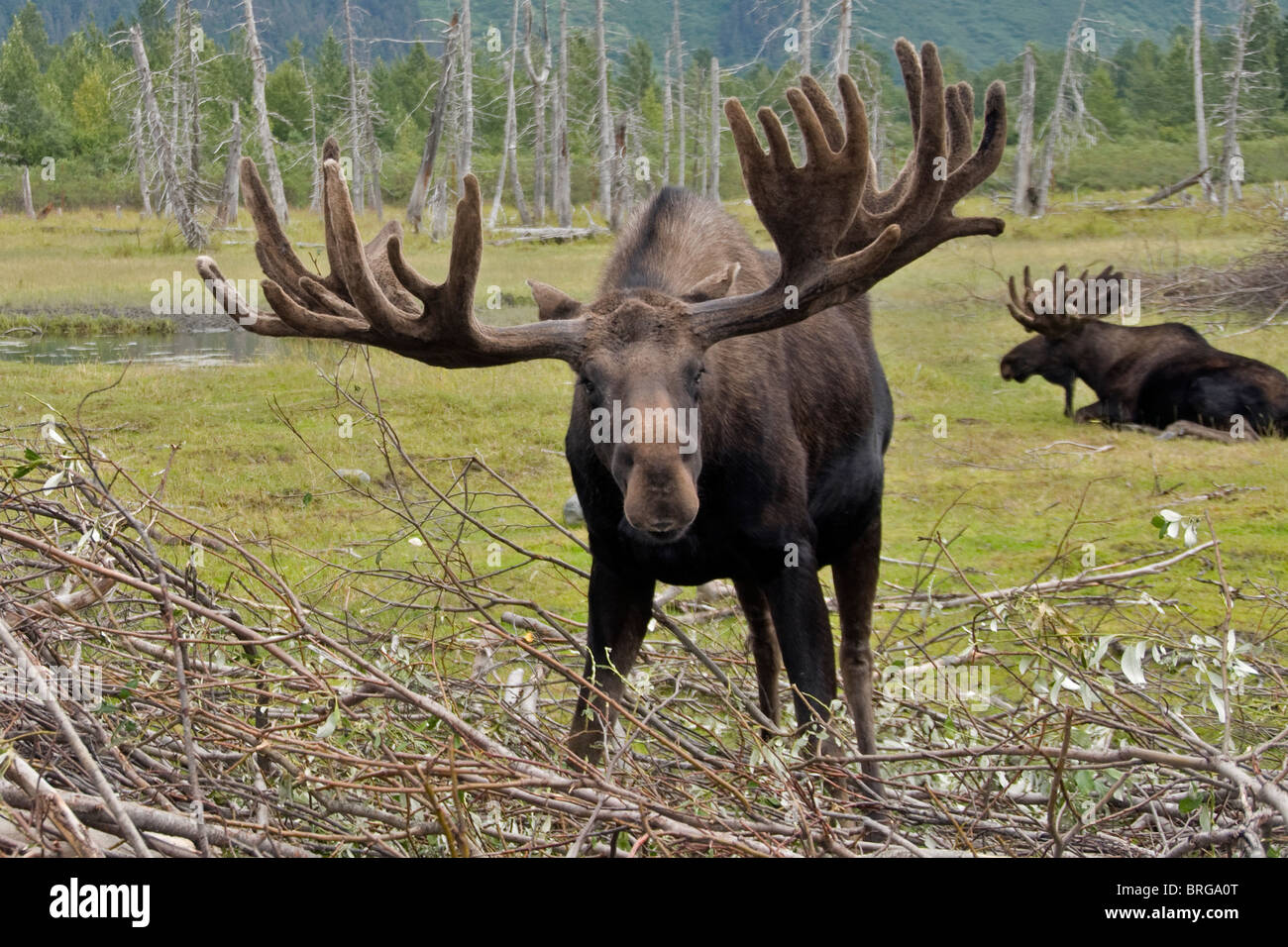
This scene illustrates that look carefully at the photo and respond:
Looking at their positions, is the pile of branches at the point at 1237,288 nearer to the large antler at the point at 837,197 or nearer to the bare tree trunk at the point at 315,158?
the bare tree trunk at the point at 315,158

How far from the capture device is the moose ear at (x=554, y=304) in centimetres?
559

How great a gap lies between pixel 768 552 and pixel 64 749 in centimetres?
268

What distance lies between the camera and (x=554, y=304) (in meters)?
5.66

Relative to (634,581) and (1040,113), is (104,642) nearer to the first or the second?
(634,581)

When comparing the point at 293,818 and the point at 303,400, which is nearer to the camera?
the point at 293,818

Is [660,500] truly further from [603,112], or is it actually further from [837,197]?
[603,112]

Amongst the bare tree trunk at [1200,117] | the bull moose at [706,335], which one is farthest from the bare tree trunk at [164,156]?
the bare tree trunk at [1200,117]

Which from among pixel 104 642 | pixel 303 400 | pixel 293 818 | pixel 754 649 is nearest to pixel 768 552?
pixel 754 649

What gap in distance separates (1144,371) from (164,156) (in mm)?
25416

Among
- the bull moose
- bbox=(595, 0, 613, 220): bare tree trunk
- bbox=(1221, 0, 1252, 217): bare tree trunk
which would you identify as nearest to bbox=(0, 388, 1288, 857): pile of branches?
the bull moose

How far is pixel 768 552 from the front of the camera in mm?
5422

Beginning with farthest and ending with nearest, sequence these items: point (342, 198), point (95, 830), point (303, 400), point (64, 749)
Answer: point (303, 400) → point (342, 198) → point (64, 749) → point (95, 830)

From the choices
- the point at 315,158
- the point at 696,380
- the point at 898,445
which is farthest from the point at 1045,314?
the point at 315,158

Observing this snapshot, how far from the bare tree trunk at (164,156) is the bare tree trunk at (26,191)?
29173 millimetres
